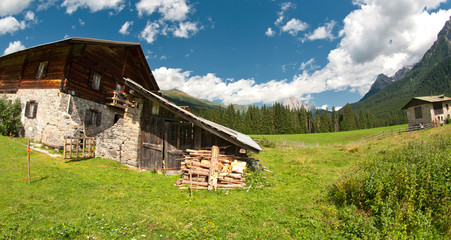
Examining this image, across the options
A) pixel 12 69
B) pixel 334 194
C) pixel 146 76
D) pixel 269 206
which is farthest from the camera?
pixel 146 76

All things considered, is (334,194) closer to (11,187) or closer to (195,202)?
(195,202)

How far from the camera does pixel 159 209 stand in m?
7.65

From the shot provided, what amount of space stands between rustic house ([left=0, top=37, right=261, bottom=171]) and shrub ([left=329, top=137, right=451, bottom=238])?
16.2 ft

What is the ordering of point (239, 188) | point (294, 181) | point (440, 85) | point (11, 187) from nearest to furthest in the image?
1. point (11, 187)
2. point (239, 188)
3. point (294, 181)
4. point (440, 85)

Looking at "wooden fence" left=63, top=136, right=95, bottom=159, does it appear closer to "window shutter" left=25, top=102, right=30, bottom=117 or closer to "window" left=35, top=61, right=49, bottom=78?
"window shutter" left=25, top=102, right=30, bottom=117

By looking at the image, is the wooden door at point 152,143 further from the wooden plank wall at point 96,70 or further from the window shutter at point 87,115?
the wooden plank wall at point 96,70

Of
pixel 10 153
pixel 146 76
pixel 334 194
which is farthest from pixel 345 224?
pixel 146 76

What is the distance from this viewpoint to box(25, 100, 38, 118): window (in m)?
16.8

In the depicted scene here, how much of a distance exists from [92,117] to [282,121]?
3242 inches

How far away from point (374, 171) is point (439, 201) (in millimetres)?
2003

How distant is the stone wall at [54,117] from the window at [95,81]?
1.59 metres

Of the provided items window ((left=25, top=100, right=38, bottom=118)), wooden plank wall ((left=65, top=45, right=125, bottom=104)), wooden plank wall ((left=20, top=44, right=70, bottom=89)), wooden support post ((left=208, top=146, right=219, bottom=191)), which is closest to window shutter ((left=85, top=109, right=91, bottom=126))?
wooden plank wall ((left=65, top=45, right=125, bottom=104))

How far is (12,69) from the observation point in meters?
19.2

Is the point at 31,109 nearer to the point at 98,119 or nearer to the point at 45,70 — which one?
the point at 45,70
